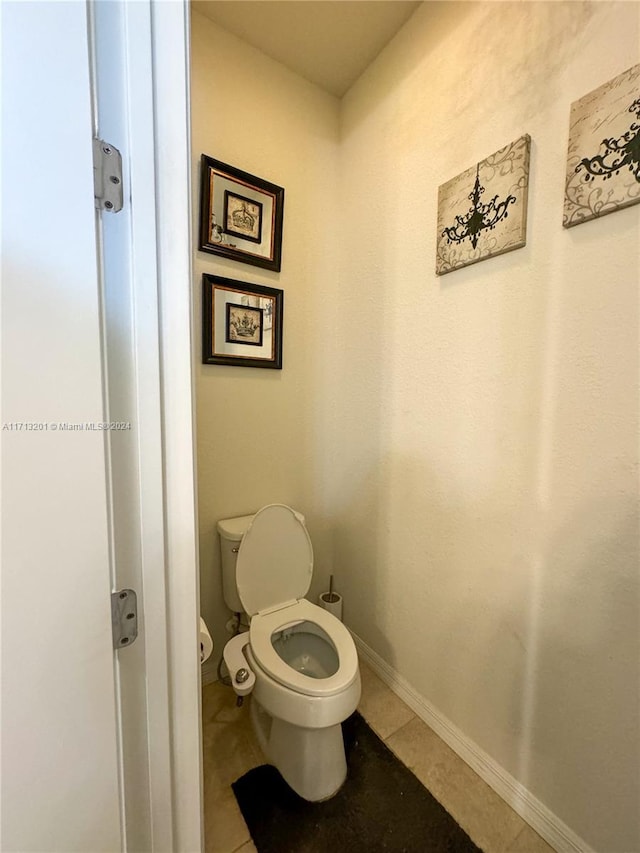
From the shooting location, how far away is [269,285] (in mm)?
1496

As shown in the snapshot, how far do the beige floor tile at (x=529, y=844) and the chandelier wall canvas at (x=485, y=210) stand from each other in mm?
1718

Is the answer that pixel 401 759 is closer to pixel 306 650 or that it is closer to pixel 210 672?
pixel 306 650

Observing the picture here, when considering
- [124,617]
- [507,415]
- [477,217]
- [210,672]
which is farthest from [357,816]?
[477,217]

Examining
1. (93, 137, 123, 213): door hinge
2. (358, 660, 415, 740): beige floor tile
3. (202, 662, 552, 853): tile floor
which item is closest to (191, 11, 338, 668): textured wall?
(202, 662, 552, 853): tile floor

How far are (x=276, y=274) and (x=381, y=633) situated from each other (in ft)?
5.58

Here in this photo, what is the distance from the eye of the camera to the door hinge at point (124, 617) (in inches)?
19.5

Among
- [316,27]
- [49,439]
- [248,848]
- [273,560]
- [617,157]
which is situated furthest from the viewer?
[273,560]

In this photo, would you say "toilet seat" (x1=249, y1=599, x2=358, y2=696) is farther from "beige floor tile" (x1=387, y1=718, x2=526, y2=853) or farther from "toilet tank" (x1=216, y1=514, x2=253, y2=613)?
"beige floor tile" (x1=387, y1=718, x2=526, y2=853)

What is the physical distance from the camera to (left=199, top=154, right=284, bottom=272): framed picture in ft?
4.29

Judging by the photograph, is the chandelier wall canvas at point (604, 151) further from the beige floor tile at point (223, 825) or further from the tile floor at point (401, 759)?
the beige floor tile at point (223, 825)

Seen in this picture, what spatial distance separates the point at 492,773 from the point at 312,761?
1.96 ft

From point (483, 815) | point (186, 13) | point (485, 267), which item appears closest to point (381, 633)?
point (483, 815)

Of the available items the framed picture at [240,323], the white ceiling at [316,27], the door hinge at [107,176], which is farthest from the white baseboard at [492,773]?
the white ceiling at [316,27]

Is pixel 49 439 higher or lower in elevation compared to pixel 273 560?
higher
